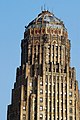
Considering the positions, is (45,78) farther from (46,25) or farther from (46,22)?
(46,22)

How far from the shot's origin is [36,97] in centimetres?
14662

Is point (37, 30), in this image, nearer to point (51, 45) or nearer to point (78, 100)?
point (51, 45)

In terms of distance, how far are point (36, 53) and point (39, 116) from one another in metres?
20.6

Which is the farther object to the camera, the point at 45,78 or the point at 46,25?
the point at 46,25

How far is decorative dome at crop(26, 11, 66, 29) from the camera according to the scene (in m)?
160

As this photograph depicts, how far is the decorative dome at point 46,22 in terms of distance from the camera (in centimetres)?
16000

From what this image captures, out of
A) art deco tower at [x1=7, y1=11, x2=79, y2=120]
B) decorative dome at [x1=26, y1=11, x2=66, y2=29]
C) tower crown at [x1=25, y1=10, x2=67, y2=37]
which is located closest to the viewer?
art deco tower at [x1=7, y1=11, x2=79, y2=120]

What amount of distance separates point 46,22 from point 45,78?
20644mm

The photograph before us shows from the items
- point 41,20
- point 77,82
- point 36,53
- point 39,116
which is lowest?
point 39,116

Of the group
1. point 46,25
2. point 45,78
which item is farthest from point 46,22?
point 45,78

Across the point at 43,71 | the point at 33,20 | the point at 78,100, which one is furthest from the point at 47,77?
the point at 33,20

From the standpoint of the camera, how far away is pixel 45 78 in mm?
149250

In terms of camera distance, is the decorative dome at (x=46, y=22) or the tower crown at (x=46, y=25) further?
the decorative dome at (x=46, y=22)

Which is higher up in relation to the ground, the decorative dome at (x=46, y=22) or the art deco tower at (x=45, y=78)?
the decorative dome at (x=46, y=22)
